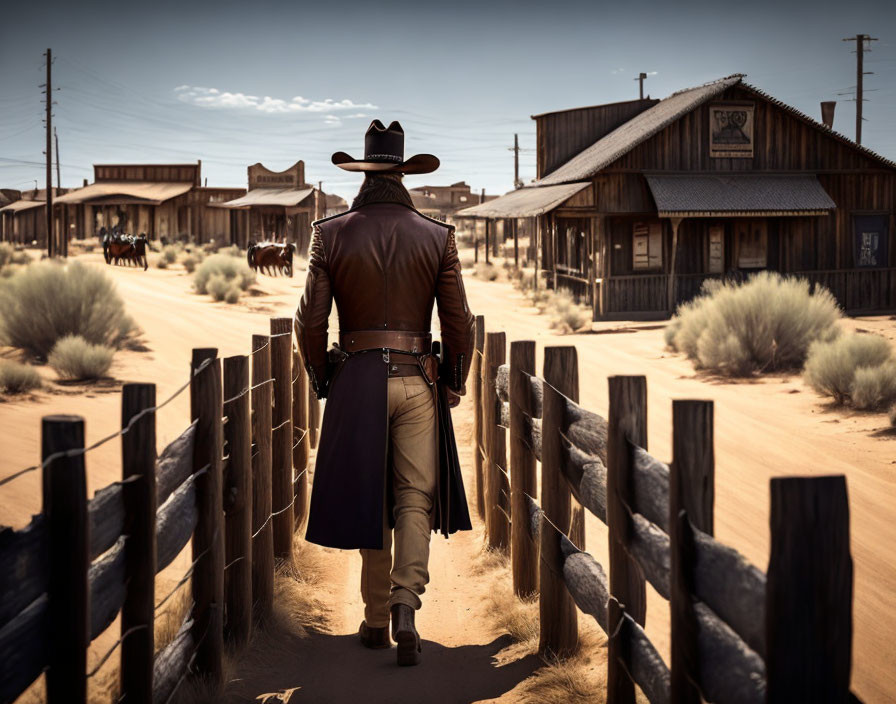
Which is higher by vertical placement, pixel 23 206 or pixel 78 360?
pixel 23 206

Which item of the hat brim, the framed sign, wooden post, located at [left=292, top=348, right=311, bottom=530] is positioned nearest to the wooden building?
the framed sign

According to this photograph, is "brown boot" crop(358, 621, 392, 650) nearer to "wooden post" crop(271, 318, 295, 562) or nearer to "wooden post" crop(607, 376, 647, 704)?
"wooden post" crop(271, 318, 295, 562)

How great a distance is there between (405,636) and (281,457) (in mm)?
1669

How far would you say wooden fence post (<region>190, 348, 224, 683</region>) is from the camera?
12.4ft

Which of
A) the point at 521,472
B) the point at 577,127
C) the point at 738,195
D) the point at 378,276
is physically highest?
the point at 577,127

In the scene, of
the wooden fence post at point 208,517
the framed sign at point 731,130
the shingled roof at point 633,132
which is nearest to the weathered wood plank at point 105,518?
the wooden fence post at point 208,517

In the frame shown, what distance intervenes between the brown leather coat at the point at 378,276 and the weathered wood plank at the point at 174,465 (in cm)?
88

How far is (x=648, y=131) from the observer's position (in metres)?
22.3

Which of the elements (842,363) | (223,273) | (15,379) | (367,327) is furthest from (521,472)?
(223,273)

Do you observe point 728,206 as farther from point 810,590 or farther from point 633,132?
point 810,590

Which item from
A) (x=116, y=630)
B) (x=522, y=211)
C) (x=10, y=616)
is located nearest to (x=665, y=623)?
(x=116, y=630)

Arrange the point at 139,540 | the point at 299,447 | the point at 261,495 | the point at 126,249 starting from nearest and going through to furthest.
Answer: the point at 139,540 → the point at 261,495 → the point at 299,447 → the point at 126,249

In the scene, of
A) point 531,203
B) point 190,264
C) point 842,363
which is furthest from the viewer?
point 190,264

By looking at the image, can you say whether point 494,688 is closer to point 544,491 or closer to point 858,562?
point 544,491
